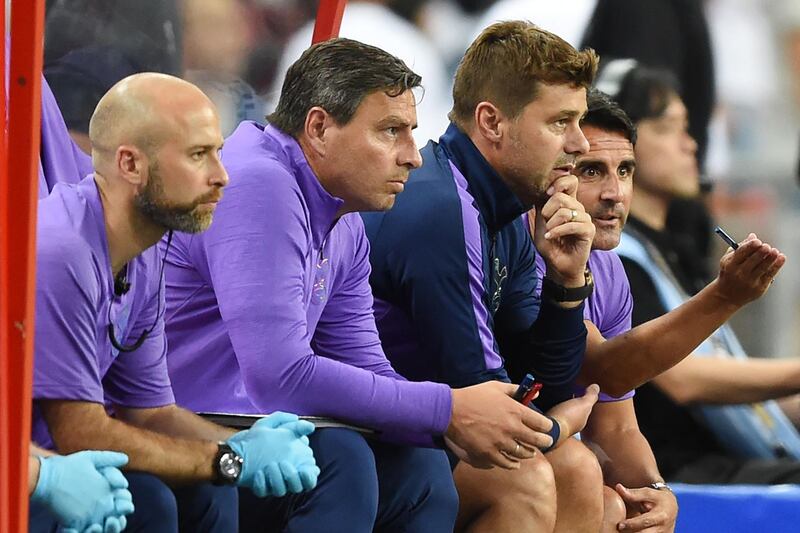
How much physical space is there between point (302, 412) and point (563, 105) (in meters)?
0.72

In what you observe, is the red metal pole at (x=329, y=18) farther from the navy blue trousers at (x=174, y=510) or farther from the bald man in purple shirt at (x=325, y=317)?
the navy blue trousers at (x=174, y=510)

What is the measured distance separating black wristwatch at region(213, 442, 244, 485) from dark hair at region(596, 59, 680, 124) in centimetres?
202

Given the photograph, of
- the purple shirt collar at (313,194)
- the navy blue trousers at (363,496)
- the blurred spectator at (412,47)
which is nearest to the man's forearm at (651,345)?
the navy blue trousers at (363,496)

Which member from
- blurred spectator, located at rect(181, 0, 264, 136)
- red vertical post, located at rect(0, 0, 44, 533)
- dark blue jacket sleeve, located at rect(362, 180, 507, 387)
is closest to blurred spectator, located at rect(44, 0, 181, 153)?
blurred spectator, located at rect(181, 0, 264, 136)

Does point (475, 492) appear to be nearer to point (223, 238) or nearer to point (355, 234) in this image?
point (355, 234)

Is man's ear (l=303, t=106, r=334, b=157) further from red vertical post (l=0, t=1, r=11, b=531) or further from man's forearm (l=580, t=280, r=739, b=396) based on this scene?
man's forearm (l=580, t=280, r=739, b=396)

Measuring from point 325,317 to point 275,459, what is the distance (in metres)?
0.43

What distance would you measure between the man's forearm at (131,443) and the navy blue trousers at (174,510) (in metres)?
0.02

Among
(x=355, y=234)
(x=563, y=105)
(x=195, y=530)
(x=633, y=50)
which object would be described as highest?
(x=633, y=50)

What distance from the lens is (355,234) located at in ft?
7.29

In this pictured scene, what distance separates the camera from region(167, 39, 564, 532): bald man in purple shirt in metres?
1.95

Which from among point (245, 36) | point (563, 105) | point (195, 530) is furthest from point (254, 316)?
point (245, 36)

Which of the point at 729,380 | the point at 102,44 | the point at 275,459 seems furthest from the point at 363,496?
the point at 729,380

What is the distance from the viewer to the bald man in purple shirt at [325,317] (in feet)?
6.40
